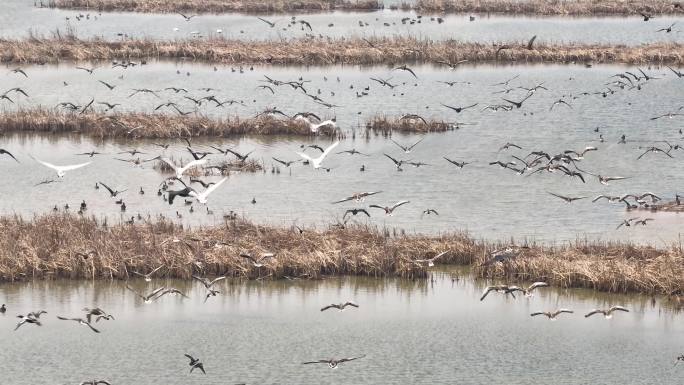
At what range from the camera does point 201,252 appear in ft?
104

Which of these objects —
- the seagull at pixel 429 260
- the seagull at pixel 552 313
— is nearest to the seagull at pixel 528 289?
the seagull at pixel 552 313

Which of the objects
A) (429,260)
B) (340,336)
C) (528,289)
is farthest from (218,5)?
(528,289)

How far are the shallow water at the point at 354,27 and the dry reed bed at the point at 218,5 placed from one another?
0.73 m

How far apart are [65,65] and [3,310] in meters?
42.6

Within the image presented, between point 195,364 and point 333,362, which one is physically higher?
point 333,362

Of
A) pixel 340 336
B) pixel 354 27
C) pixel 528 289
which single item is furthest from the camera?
pixel 354 27

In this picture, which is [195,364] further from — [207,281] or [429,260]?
[429,260]

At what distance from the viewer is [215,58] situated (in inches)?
2739

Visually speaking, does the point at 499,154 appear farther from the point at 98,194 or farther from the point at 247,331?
the point at 247,331

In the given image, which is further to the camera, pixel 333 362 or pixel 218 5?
pixel 218 5

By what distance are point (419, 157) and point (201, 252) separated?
63.4 ft

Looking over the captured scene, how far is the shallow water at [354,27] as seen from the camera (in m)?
78.9

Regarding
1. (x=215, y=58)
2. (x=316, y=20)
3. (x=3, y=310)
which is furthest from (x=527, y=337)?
(x=316, y=20)

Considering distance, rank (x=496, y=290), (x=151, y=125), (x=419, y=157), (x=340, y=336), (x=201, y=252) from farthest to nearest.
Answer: (x=151, y=125), (x=419, y=157), (x=201, y=252), (x=496, y=290), (x=340, y=336)
